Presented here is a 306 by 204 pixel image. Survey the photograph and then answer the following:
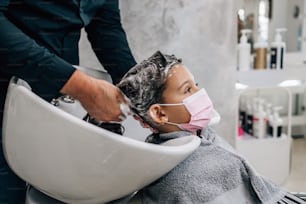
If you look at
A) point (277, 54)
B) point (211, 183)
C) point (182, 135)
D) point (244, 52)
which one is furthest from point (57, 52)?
point (277, 54)

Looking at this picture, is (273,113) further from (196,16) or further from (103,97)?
(103,97)

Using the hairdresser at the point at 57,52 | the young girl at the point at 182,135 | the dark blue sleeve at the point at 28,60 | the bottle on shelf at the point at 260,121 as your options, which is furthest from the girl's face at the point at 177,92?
the bottle on shelf at the point at 260,121

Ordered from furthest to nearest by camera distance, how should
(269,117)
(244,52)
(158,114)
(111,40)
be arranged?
(269,117), (244,52), (111,40), (158,114)

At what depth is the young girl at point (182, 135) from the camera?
800mm

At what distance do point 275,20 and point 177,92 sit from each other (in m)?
1.34

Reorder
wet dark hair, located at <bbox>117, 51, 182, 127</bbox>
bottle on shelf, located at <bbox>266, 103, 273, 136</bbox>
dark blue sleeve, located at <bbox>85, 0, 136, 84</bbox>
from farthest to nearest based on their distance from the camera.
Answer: bottle on shelf, located at <bbox>266, 103, 273, 136</bbox> < dark blue sleeve, located at <bbox>85, 0, 136, 84</bbox> < wet dark hair, located at <bbox>117, 51, 182, 127</bbox>

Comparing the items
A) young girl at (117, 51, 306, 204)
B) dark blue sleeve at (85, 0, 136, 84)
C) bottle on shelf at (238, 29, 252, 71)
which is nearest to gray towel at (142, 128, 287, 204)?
young girl at (117, 51, 306, 204)

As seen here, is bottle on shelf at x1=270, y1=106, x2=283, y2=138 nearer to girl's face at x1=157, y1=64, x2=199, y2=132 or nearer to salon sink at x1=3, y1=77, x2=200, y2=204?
girl's face at x1=157, y1=64, x2=199, y2=132

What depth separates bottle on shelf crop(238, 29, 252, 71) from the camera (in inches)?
76.6

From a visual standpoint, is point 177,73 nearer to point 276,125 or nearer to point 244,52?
point 244,52

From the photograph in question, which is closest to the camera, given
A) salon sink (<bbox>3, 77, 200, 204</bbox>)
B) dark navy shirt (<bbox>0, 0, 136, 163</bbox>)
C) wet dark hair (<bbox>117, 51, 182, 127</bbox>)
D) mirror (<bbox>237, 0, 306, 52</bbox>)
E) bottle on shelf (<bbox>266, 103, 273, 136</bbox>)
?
salon sink (<bbox>3, 77, 200, 204</bbox>)

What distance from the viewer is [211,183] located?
813 mm

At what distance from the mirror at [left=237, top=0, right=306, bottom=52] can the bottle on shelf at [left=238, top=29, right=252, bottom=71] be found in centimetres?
3

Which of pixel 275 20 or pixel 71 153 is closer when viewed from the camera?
pixel 71 153
